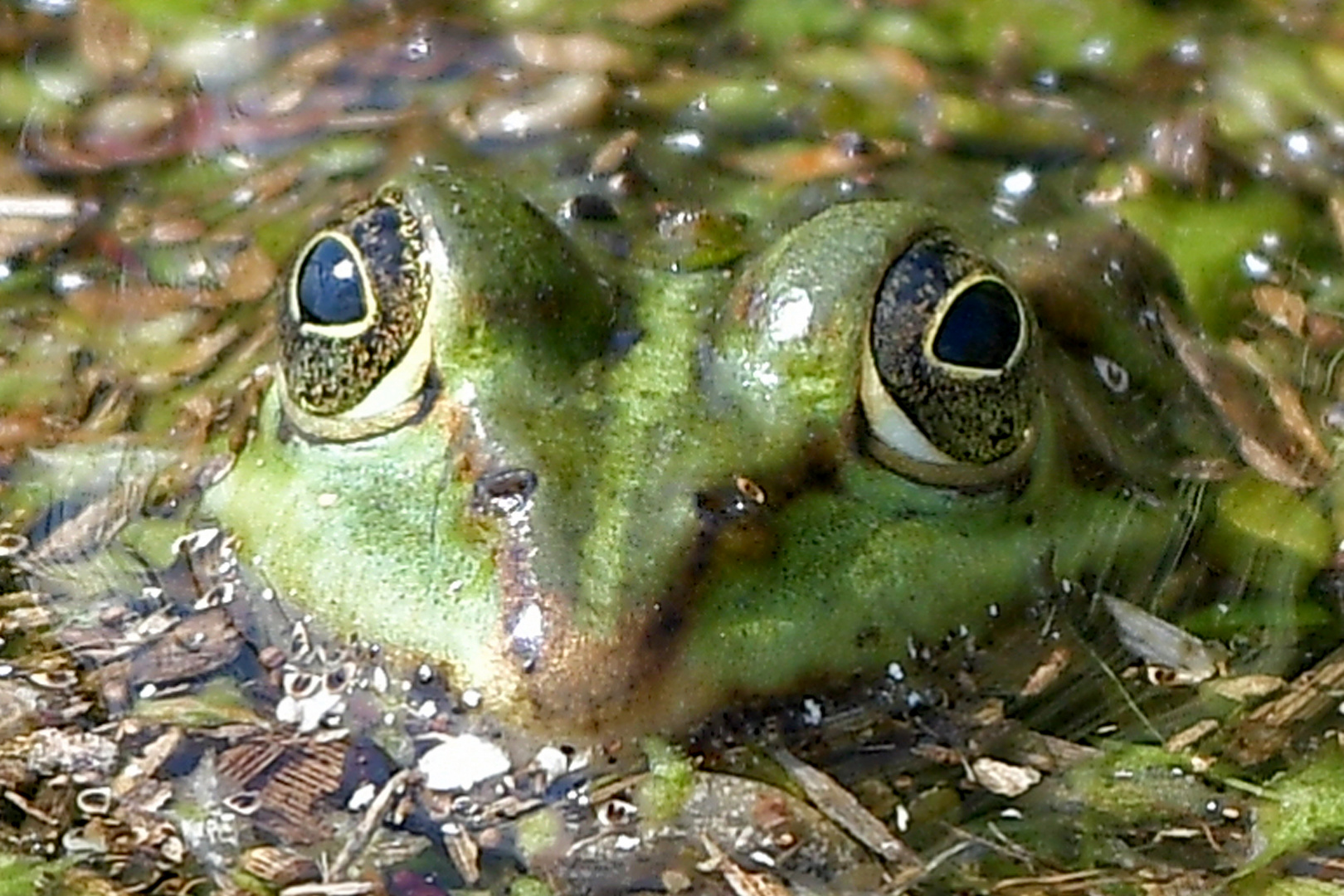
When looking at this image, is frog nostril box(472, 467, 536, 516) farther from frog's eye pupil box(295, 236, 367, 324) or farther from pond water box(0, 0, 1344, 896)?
frog's eye pupil box(295, 236, 367, 324)

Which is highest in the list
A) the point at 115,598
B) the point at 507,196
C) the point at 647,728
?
the point at 507,196

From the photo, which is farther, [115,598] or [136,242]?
[136,242]

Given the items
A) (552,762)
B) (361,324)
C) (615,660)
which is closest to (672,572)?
(615,660)

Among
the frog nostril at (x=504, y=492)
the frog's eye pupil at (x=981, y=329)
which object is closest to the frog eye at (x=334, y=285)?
the frog nostril at (x=504, y=492)

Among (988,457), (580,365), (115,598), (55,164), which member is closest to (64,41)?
(55,164)

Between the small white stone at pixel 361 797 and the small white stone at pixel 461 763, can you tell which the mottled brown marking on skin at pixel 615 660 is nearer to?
the small white stone at pixel 461 763

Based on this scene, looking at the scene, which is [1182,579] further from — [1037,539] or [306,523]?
[306,523]
